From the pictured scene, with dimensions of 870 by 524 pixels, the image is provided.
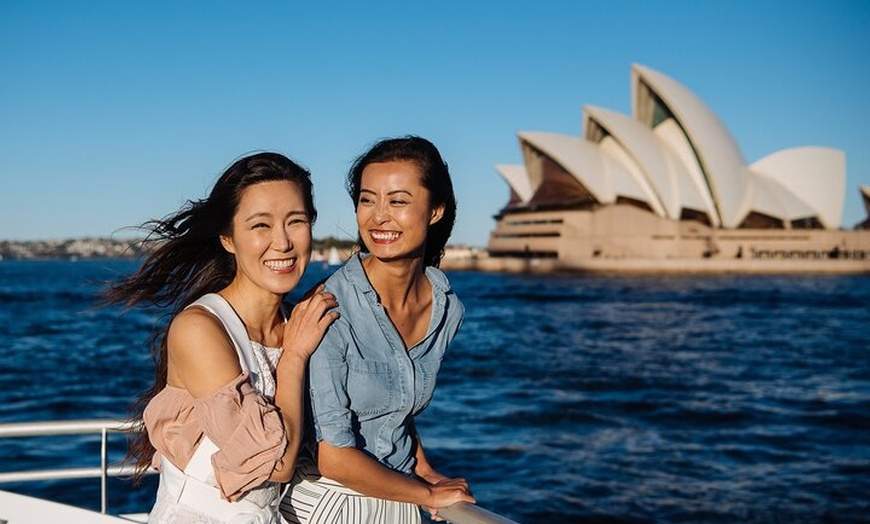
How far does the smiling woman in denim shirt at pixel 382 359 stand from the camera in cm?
158

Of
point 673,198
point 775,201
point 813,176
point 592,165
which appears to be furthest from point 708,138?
point 813,176

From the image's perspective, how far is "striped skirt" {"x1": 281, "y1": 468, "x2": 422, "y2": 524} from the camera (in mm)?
1693

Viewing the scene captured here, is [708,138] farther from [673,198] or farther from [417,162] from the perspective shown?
[417,162]

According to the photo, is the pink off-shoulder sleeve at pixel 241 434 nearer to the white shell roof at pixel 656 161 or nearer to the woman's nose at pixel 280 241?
the woman's nose at pixel 280 241

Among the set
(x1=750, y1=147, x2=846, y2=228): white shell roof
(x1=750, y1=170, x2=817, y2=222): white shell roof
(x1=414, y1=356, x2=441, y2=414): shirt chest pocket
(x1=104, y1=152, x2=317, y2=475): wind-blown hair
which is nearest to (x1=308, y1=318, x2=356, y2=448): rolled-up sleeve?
(x1=414, y1=356, x2=441, y2=414): shirt chest pocket

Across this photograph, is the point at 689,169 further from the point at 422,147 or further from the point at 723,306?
the point at 422,147

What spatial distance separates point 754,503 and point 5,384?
378 inches

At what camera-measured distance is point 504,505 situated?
5.52m

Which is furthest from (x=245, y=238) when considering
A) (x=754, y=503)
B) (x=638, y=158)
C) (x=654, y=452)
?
(x=638, y=158)

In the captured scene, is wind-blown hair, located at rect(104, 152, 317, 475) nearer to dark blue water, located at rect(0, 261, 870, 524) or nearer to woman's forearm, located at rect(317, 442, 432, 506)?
dark blue water, located at rect(0, 261, 870, 524)

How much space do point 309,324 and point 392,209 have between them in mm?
324

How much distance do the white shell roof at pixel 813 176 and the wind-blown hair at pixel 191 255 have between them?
Result: 53.9 meters

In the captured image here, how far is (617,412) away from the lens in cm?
878

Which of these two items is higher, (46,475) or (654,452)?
(46,475)
